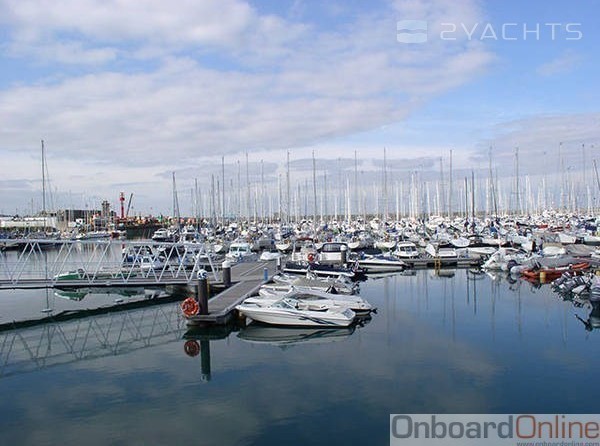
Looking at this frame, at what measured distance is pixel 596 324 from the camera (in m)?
23.2

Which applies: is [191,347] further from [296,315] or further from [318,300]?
[318,300]

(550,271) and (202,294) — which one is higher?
(202,294)

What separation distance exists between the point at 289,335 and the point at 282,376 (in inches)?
218

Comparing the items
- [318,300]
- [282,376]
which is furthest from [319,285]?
[282,376]

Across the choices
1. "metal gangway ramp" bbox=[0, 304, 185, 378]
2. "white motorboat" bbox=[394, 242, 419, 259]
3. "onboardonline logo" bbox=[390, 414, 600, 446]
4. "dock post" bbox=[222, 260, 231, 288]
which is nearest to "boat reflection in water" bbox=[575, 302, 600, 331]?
"onboardonline logo" bbox=[390, 414, 600, 446]

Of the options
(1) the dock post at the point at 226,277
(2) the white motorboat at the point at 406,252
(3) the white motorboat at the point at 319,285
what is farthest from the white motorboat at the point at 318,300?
(2) the white motorboat at the point at 406,252

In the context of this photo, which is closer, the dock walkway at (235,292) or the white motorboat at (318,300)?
the dock walkway at (235,292)

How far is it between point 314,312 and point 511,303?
39.4ft

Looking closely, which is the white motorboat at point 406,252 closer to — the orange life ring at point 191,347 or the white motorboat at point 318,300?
the white motorboat at point 318,300

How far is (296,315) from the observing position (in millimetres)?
23406

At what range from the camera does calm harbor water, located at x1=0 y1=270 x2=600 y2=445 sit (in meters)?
13.1

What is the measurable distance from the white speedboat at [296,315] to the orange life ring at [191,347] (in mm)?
3056

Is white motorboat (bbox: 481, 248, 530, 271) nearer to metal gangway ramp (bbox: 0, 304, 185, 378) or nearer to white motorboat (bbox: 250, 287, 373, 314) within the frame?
white motorboat (bbox: 250, 287, 373, 314)

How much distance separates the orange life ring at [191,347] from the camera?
20.2 m
